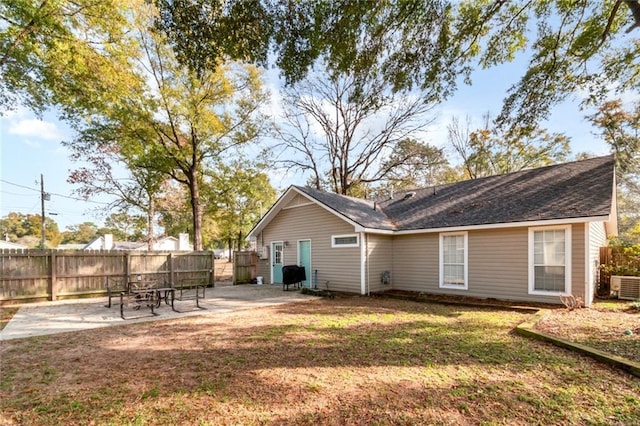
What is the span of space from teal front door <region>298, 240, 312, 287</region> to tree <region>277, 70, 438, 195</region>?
1050 cm

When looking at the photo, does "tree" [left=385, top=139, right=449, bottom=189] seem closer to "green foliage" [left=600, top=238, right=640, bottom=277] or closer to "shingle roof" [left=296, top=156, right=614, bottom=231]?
"shingle roof" [left=296, top=156, right=614, bottom=231]

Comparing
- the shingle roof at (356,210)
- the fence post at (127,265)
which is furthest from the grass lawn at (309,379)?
the fence post at (127,265)

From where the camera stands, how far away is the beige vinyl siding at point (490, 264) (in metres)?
8.17

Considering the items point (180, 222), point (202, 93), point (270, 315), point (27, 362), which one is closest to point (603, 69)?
point (270, 315)

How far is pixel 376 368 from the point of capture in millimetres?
4066

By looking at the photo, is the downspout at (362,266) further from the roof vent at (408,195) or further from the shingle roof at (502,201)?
the roof vent at (408,195)

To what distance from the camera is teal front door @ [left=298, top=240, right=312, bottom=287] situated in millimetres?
12719

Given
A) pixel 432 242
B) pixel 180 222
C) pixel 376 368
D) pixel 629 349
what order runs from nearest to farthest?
pixel 376 368 < pixel 629 349 < pixel 432 242 < pixel 180 222

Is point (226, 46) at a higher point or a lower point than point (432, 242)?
higher

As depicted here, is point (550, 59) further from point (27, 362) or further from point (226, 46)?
point (27, 362)

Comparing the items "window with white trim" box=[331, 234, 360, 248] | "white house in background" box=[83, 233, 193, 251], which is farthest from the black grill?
"white house in background" box=[83, 233, 193, 251]

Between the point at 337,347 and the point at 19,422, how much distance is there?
3.84 m

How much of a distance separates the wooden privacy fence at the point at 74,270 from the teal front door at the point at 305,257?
5.01 metres

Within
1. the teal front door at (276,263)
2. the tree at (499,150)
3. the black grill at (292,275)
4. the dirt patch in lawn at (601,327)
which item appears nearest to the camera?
the dirt patch in lawn at (601,327)
